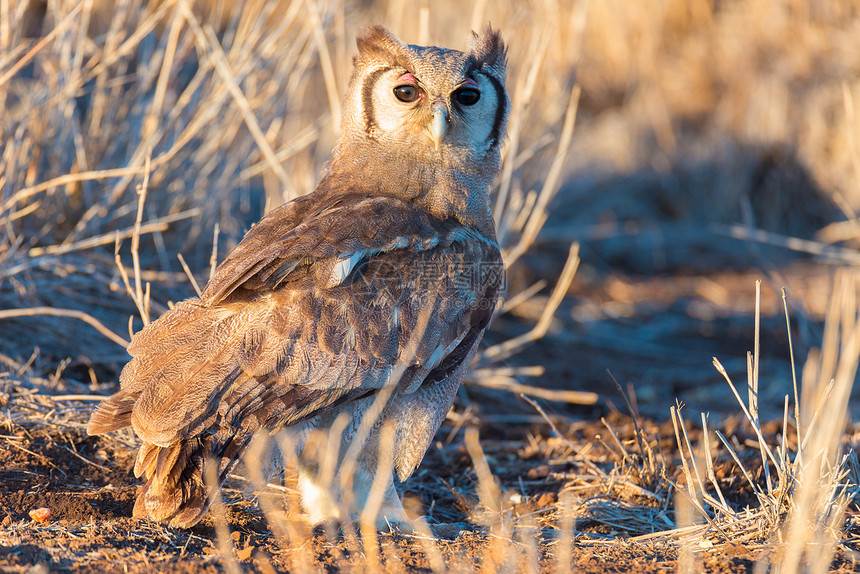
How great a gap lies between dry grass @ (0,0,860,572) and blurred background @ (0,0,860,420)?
3 cm

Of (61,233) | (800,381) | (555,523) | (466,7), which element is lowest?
(800,381)

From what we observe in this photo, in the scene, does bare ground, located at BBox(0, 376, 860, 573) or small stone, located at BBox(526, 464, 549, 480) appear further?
small stone, located at BBox(526, 464, 549, 480)

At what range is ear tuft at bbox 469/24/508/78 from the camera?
3.55m

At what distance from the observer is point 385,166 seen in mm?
3395

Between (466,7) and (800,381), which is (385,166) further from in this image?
(466,7)

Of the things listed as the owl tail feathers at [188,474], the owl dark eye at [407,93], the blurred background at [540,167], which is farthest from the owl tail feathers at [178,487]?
the owl dark eye at [407,93]

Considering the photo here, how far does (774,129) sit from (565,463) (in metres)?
6.32

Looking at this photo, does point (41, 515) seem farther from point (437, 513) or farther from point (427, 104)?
point (427, 104)

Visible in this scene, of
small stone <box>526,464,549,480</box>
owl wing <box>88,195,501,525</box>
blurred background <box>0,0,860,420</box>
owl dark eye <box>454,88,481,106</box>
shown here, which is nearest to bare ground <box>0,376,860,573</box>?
small stone <box>526,464,549,480</box>

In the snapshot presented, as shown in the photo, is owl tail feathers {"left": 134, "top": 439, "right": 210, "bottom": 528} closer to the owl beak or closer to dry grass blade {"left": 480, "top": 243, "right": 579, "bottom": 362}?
the owl beak

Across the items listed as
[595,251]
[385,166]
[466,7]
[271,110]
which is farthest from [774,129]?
[385,166]

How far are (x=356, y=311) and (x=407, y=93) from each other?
40.5 inches

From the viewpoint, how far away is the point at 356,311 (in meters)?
2.84

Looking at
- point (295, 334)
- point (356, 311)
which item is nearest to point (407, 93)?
point (356, 311)
